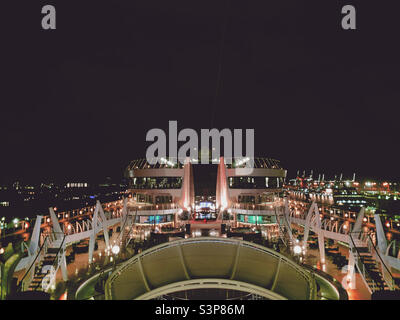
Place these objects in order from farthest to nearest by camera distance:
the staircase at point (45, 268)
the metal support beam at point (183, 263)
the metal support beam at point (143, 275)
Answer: the staircase at point (45, 268), the metal support beam at point (183, 263), the metal support beam at point (143, 275)

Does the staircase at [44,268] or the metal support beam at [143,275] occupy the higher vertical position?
the metal support beam at [143,275]

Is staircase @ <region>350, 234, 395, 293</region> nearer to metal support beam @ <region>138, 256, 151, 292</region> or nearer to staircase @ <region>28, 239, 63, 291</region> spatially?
metal support beam @ <region>138, 256, 151, 292</region>

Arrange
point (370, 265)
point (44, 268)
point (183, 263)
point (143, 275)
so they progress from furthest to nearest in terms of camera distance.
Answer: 1. point (370, 265)
2. point (44, 268)
3. point (183, 263)
4. point (143, 275)

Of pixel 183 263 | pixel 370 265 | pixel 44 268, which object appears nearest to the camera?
pixel 183 263

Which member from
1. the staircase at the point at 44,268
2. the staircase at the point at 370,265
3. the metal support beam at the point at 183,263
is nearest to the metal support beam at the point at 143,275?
the metal support beam at the point at 183,263

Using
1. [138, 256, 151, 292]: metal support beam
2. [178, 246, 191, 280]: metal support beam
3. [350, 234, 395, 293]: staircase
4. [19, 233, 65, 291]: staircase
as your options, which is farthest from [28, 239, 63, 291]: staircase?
[350, 234, 395, 293]: staircase

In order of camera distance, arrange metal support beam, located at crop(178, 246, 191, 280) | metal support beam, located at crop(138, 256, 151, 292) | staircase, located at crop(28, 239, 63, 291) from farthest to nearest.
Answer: staircase, located at crop(28, 239, 63, 291), metal support beam, located at crop(178, 246, 191, 280), metal support beam, located at crop(138, 256, 151, 292)

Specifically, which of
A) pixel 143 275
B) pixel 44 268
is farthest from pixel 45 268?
pixel 143 275

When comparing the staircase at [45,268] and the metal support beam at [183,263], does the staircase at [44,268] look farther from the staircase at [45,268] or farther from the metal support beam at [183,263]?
the metal support beam at [183,263]

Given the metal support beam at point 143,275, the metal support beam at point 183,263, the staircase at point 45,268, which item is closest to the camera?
the metal support beam at point 143,275

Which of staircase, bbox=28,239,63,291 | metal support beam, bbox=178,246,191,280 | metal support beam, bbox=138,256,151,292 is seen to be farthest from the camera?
staircase, bbox=28,239,63,291

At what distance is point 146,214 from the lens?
26656 millimetres

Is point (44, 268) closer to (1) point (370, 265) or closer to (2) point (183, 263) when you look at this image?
(2) point (183, 263)
